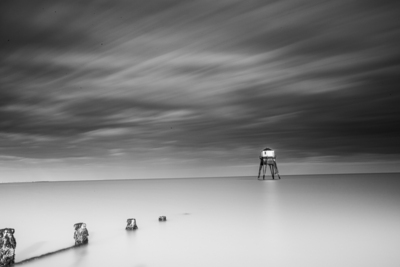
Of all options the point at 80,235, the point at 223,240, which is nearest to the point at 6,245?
the point at 80,235

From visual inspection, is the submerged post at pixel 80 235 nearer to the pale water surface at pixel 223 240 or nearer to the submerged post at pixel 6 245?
the pale water surface at pixel 223 240

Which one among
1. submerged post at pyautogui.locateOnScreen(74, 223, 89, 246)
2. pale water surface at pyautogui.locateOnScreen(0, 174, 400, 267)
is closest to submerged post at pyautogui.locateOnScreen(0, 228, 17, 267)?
pale water surface at pyautogui.locateOnScreen(0, 174, 400, 267)

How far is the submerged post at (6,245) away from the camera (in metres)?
8.58

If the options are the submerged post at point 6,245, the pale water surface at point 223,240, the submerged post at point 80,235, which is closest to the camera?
the submerged post at point 6,245

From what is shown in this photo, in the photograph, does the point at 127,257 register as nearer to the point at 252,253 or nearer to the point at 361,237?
the point at 252,253

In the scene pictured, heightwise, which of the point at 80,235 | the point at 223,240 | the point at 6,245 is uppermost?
the point at 6,245

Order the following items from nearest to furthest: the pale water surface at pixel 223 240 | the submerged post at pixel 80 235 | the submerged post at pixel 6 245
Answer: the submerged post at pixel 6 245
the pale water surface at pixel 223 240
the submerged post at pixel 80 235

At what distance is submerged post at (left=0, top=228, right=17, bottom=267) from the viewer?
28.2 ft

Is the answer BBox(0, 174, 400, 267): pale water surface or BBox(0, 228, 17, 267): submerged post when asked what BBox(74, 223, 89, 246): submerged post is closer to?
BBox(0, 174, 400, 267): pale water surface

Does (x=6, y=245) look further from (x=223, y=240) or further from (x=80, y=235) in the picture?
(x=223, y=240)

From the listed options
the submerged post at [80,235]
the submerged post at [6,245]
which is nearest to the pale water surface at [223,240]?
the submerged post at [80,235]

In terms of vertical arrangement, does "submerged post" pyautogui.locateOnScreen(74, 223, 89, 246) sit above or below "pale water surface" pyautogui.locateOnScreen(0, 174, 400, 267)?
above

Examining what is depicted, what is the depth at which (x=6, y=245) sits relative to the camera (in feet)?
28.5

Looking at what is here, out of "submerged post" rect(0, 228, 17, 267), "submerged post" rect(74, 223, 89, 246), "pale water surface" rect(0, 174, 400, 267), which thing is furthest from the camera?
"submerged post" rect(74, 223, 89, 246)
